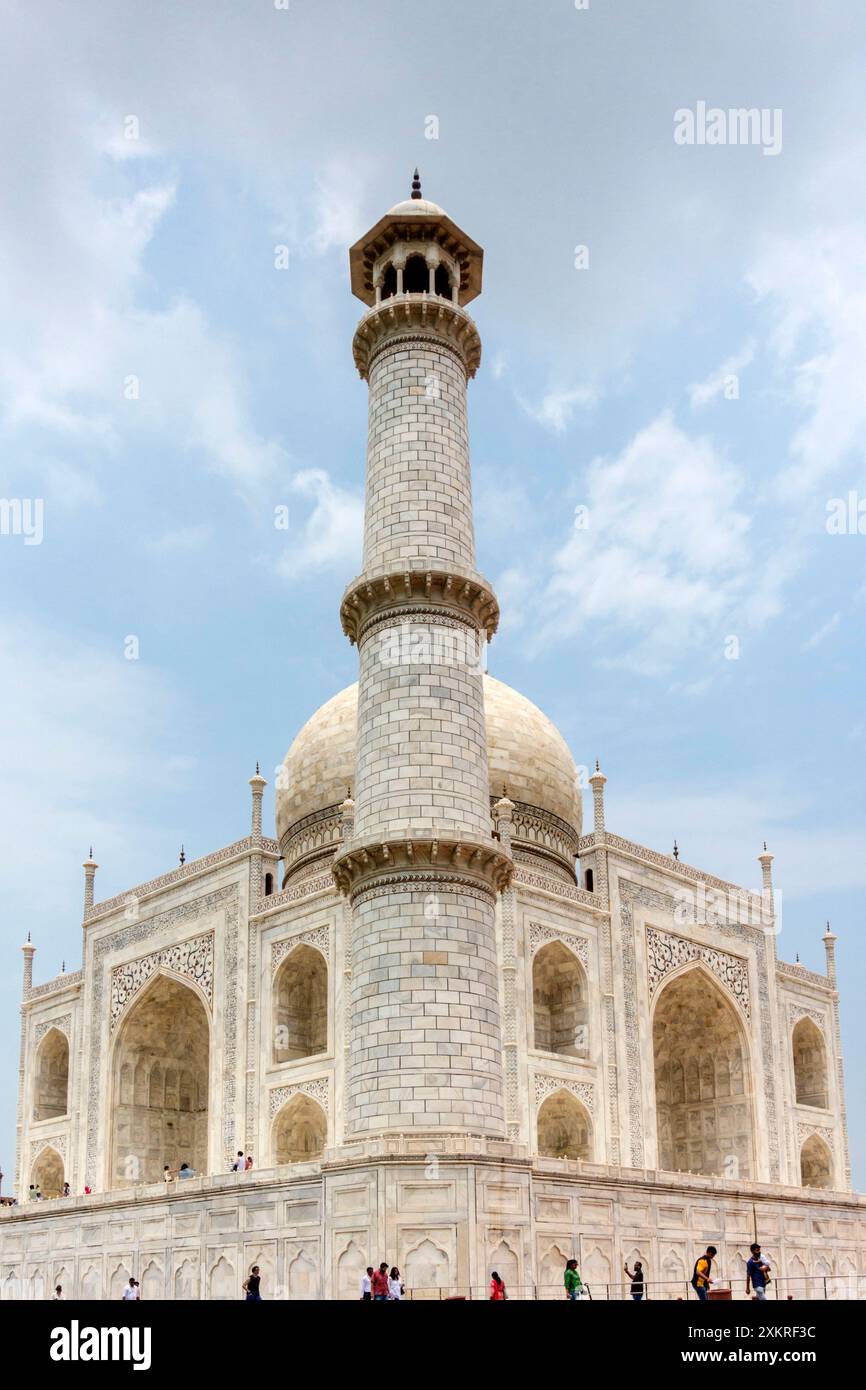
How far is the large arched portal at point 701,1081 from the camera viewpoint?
3122 centimetres

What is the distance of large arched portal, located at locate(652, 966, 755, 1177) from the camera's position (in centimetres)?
3122

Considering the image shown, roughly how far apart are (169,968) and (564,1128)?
902 cm

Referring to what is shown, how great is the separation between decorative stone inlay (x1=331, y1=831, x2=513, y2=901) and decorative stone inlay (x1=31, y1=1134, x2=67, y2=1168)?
19.2m

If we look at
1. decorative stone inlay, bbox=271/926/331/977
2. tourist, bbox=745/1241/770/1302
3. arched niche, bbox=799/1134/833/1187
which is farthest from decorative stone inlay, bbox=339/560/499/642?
arched niche, bbox=799/1134/833/1187

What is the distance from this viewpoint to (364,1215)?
15242 mm

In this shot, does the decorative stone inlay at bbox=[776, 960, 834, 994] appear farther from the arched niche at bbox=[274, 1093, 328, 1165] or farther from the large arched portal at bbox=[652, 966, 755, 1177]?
the arched niche at bbox=[274, 1093, 328, 1165]

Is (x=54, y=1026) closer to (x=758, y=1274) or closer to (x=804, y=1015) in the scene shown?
(x=804, y=1015)

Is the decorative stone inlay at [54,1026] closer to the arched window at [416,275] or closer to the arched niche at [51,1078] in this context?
the arched niche at [51,1078]

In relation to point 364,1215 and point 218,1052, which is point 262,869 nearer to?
point 218,1052

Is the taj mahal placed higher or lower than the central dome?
lower

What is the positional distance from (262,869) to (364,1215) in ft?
48.1

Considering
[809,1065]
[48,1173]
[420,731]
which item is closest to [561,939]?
[809,1065]

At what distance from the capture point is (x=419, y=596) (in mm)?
17469
